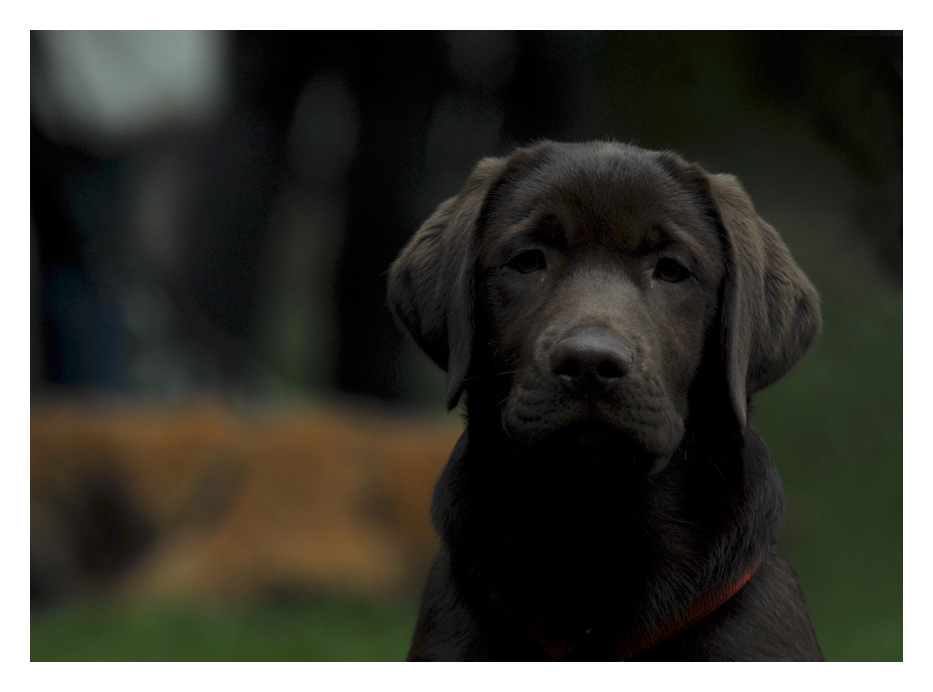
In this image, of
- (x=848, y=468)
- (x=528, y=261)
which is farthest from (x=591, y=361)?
(x=848, y=468)

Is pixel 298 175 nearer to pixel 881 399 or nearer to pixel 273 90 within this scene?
pixel 273 90

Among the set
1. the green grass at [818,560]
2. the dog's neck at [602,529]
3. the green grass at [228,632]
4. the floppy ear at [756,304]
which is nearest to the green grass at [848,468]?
the green grass at [818,560]

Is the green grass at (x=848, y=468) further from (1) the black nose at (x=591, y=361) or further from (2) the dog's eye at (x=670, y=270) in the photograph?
(1) the black nose at (x=591, y=361)

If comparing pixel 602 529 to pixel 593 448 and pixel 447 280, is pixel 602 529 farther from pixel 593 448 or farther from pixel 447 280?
pixel 447 280

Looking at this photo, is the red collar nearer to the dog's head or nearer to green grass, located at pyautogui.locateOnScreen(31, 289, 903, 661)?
the dog's head

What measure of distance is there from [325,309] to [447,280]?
6.00 m

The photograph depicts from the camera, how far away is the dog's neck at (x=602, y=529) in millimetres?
2830

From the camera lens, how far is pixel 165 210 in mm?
8070

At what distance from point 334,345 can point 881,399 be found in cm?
512

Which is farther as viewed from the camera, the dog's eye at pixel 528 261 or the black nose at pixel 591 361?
the dog's eye at pixel 528 261

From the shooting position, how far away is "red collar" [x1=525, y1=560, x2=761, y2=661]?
108 inches

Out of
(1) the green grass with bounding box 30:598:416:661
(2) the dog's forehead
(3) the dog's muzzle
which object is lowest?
(1) the green grass with bounding box 30:598:416:661

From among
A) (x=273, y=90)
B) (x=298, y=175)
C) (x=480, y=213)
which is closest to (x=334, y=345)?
(x=298, y=175)

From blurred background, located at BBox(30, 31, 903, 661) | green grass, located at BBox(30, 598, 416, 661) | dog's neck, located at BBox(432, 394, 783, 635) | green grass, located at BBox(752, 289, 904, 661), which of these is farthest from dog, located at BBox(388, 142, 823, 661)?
green grass, located at BBox(30, 598, 416, 661)
